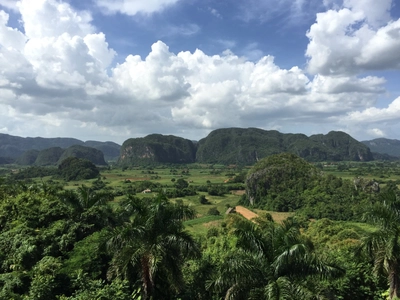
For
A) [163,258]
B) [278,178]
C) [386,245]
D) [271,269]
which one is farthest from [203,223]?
[271,269]

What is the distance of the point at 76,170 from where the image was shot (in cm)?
10425

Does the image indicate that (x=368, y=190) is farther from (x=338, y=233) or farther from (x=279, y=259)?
(x=279, y=259)

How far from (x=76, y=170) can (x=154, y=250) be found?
4082 inches

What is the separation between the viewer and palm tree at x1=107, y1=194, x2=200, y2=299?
912cm

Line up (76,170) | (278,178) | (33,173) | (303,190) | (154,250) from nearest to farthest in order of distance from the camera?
(154,250) → (303,190) → (278,178) → (76,170) → (33,173)

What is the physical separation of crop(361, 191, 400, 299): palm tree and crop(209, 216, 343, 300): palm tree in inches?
97.5

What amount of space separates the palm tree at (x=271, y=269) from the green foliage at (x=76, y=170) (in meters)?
99.7

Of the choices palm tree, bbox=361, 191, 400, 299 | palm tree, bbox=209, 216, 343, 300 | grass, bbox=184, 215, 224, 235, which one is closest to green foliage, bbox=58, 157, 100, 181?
grass, bbox=184, 215, 224, 235

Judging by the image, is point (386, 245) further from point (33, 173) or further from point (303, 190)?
point (33, 173)

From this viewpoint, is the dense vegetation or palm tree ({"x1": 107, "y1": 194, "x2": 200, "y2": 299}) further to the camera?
the dense vegetation

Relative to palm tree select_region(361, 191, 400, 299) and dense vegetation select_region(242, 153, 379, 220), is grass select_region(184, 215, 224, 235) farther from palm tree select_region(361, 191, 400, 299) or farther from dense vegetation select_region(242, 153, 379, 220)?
palm tree select_region(361, 191, 400, 299)

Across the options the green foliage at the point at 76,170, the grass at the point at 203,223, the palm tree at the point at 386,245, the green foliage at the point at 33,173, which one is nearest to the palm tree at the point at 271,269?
the palm tree at the point at 386,245

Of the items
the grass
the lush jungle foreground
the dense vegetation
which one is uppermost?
the lush jungle foreground

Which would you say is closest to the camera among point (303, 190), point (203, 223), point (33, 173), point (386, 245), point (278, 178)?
point (386, 245)
